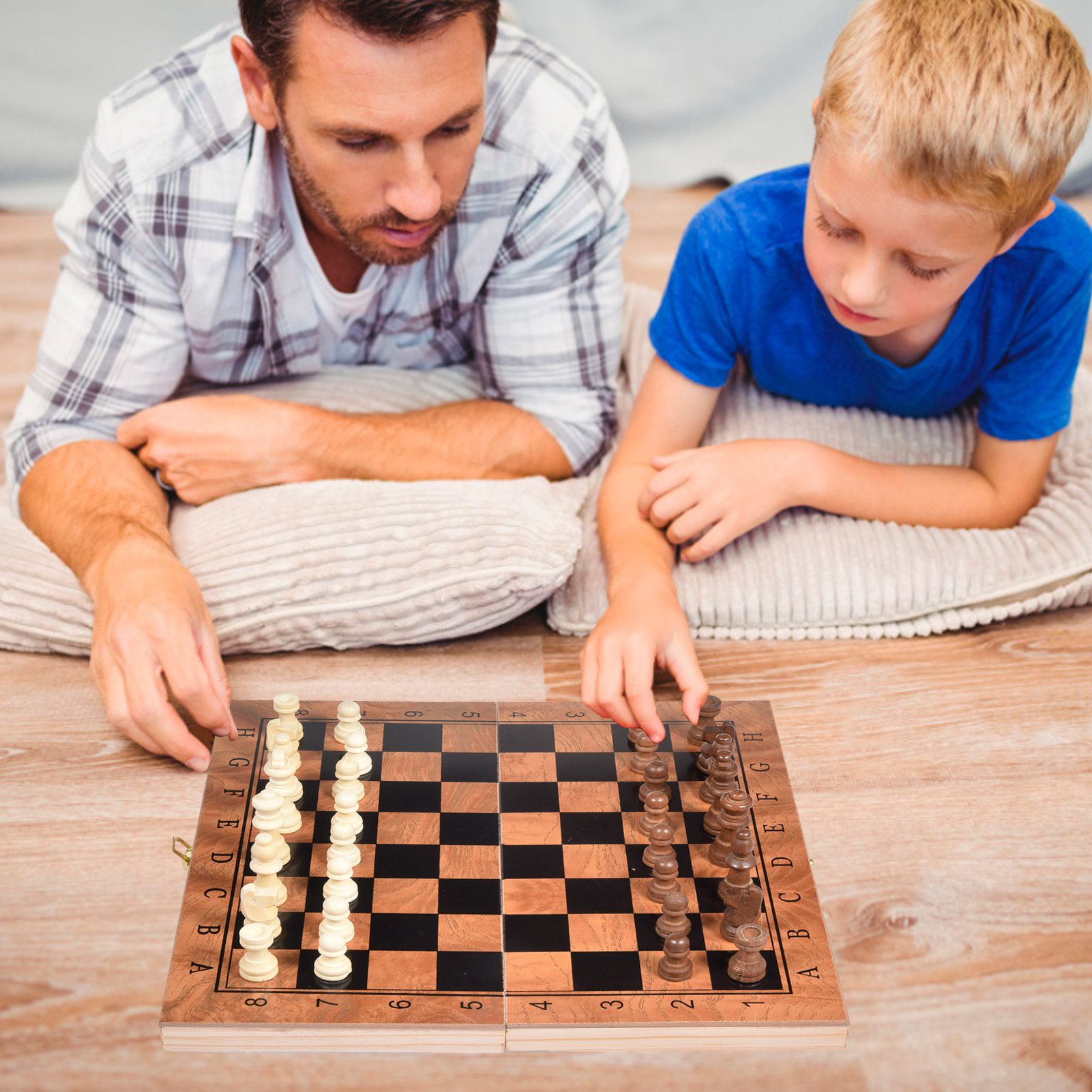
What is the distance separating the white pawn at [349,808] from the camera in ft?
3.65

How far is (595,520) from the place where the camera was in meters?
1.59

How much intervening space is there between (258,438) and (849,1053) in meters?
0.98

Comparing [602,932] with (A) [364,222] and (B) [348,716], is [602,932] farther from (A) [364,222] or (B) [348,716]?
(A) [364,222]

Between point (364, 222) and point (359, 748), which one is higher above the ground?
point (364, 222)

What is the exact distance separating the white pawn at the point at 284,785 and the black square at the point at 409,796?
3.3 inches

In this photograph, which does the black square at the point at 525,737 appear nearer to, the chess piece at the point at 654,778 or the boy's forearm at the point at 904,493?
the chess piece at the point at 654,778

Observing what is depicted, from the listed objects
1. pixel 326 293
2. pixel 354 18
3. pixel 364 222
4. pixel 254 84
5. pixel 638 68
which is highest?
pixel 354 18

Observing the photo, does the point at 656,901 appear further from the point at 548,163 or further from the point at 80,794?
the point at 548,163

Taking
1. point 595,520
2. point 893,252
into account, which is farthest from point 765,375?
point 893,252

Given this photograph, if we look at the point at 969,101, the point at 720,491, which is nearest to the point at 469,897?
the point at 720,491

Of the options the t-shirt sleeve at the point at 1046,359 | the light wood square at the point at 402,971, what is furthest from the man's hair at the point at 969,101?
the light wood square at the point at 402,971

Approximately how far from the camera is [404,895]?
108 centimetres

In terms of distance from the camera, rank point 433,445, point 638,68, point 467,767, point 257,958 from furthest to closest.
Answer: point 638,68 < point 433,445 < point 467,767 < point 257,958

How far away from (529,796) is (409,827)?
4.4 inches
